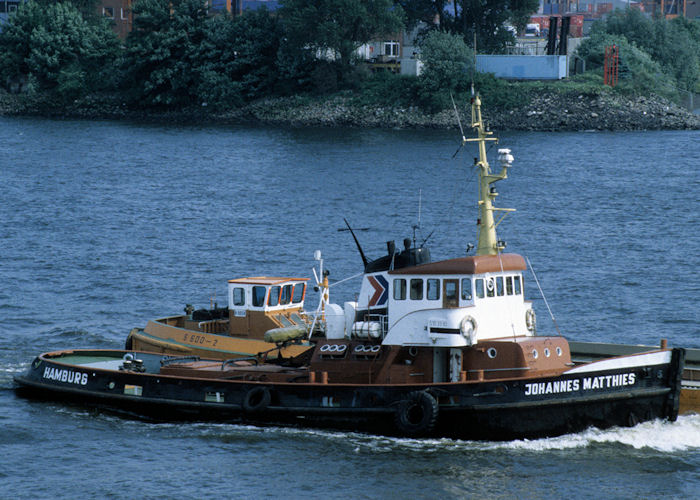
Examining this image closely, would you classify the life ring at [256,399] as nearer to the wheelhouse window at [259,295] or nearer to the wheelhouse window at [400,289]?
the wheelhouse window at [400,289]

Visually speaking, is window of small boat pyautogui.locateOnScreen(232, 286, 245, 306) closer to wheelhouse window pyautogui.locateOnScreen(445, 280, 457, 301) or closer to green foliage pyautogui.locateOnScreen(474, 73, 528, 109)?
wheelhouse window pyautogui.locateOnScreen(445, 280, 457, 301)

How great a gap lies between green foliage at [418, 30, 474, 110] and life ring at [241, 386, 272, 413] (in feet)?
265

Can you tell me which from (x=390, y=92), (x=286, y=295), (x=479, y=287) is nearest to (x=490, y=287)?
(x=479, y=287)

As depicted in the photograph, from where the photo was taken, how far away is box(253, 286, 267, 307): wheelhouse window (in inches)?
1420

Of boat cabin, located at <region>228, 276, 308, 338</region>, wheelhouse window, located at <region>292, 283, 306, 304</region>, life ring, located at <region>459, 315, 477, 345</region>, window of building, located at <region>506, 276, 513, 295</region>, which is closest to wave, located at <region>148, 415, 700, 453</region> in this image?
life ring, located at <region>459, 315, 477, 345</region>

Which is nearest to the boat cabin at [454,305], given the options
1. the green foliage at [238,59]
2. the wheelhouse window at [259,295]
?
the wheelhouse window at [259,295]

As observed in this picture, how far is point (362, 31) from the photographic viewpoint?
Answer: 113 m

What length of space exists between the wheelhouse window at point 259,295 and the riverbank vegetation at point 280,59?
71.8 m

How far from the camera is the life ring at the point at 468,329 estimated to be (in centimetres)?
2823

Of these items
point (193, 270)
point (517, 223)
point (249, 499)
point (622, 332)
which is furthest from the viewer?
point (517, 223)

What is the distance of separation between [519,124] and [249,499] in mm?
83765

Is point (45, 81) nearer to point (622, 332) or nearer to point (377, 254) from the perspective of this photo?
point (377, 254)

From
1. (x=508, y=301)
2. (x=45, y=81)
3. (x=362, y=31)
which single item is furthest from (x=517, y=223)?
(x=45, y=81)

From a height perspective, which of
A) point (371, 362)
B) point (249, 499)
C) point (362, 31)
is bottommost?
point (249, 499)
